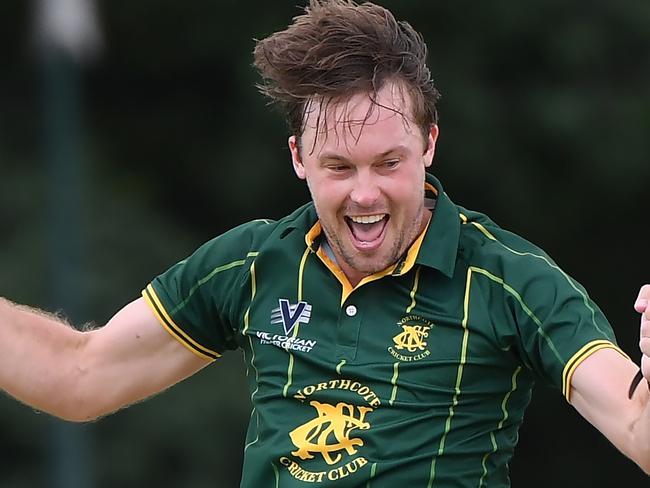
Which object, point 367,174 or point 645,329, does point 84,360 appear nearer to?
point 367,174

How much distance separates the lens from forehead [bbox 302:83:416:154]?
471 cm

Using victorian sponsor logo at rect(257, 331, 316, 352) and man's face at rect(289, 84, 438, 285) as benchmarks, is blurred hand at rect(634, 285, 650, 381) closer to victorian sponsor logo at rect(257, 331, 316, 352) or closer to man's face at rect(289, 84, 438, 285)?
man's face at rect(289, 84, 438, 285)

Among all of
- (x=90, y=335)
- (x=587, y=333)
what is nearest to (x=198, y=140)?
(x=90, y=335)

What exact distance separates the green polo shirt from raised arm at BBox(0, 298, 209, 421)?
339 millimetres

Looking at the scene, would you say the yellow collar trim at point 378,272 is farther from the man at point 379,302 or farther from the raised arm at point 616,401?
the raised arm at point 616,401

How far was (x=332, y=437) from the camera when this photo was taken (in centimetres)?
473

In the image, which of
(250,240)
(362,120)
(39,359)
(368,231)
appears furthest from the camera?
(39,359)

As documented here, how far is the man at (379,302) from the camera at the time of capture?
4680 millimetres

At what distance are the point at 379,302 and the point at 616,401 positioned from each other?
79 centimetres

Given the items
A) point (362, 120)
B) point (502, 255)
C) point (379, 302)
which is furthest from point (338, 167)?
point (502, 255)

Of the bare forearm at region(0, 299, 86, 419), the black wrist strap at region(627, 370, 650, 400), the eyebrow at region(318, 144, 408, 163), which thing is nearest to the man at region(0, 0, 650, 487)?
the eyebrow at region(318, 144, 408, 163)

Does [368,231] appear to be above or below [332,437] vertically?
above

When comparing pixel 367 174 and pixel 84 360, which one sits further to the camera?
pixel 84 360

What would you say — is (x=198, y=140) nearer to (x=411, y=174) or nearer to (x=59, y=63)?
(x=59, y=63)
